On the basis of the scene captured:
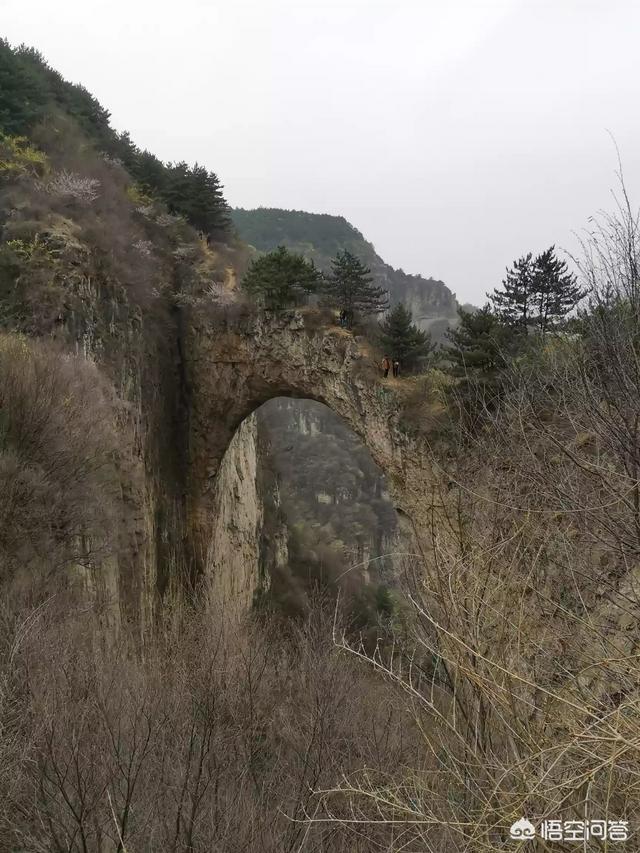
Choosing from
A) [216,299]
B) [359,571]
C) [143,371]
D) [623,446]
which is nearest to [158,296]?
[216,299]

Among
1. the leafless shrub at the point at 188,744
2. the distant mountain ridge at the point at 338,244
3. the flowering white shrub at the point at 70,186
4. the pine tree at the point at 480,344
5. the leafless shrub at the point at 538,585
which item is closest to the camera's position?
the leafless shrub at the point at 538,585

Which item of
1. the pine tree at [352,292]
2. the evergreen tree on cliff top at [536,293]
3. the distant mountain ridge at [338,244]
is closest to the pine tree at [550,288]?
the evergreen tree on cliff top at [536,293]

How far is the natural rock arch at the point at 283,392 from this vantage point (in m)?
12.7

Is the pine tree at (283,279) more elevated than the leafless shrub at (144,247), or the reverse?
the leafless shrub at (144,247)

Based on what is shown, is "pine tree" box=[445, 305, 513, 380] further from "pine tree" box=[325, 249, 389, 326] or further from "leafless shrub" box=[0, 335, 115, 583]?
"leafless shrub" box=[0, 335, 115, 583]

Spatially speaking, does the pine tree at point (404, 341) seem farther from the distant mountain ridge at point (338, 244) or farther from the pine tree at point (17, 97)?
the distant mountain ridge at point (338, 244)

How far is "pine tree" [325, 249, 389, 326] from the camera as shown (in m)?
14.9

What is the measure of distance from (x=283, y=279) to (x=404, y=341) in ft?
16.5

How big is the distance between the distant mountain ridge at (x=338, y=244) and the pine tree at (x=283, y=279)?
4542 cm

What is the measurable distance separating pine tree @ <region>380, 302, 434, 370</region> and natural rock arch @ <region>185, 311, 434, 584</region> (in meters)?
0.81

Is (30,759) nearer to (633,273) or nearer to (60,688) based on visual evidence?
(60,688)

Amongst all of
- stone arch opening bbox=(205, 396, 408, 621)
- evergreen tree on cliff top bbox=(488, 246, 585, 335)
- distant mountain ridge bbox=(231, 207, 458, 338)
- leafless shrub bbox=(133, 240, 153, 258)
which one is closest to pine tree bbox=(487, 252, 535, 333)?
evergreen tree on cliff top bbox=(488, 246, 585, 335)

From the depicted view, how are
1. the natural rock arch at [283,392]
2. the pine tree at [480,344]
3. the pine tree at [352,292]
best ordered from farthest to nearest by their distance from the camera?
the pine tree at [352,292], the natural rock arch at [283,392], the pine tree at [480,344]

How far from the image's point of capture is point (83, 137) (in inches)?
763
